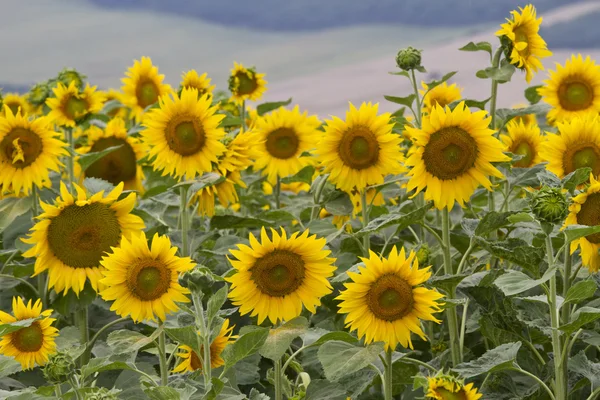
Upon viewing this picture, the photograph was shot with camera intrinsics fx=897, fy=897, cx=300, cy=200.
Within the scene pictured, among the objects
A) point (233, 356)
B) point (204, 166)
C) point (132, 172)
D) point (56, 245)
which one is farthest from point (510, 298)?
point (132, 172)

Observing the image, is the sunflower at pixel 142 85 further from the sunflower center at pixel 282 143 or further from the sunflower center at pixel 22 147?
the sunflower center at pixel 22 147

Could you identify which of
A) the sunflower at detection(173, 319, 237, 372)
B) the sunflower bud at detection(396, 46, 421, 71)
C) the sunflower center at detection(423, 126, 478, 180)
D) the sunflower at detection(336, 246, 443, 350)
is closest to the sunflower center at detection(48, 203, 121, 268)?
the sunflower at detection(173, 319, 237, 372)

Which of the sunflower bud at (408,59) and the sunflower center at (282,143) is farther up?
the sunflower bud at (408,59)

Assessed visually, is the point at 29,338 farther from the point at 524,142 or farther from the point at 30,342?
the point at 524,142

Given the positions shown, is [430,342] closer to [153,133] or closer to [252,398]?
[252,398]

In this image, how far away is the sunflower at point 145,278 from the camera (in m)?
2.28

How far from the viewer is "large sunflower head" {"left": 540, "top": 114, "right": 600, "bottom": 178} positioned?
9.20 feet

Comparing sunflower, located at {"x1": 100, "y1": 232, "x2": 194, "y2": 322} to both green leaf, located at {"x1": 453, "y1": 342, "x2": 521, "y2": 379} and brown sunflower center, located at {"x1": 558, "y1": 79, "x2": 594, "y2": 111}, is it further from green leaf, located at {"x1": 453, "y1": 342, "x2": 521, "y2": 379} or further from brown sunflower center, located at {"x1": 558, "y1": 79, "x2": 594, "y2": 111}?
brown sunflower center, located at {"x1": 558, "y1": 79, "x2": 594, "y2": 111}

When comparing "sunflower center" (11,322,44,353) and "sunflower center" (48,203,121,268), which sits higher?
"sunflower center" (48,203,121,268)

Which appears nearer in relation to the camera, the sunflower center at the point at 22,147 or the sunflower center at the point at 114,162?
the sunflower center at the point at 22,147

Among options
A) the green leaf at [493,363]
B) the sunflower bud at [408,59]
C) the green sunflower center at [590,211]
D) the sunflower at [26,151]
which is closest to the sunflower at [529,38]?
the sunflower bud at [408,59]

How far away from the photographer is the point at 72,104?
4113 millimetres

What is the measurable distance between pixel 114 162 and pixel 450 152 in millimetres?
2087

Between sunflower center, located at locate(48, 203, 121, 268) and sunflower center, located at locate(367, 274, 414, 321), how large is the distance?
0.94m
